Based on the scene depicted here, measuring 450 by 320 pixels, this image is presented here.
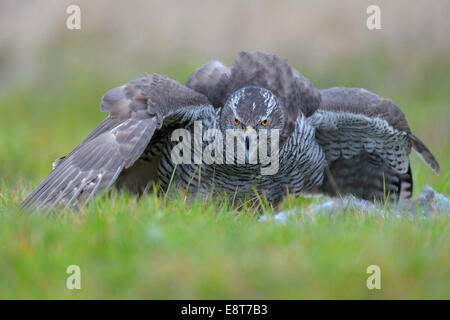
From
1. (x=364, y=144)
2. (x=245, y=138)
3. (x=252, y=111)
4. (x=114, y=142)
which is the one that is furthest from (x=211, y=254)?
(x=364, y=144)

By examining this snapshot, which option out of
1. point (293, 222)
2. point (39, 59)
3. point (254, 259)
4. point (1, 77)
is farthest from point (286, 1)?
point (254, 259)

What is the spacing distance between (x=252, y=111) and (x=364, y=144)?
156cm

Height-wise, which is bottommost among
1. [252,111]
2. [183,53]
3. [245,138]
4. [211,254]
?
[211,254]

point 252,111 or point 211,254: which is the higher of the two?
point 252,111

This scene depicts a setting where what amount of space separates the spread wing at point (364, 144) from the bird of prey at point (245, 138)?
0.03 feet

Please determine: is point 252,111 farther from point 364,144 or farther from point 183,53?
point 183,53

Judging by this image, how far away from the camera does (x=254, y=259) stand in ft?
12.6

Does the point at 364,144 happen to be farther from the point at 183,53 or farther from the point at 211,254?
the point at 183,53

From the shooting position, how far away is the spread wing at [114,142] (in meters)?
5.04

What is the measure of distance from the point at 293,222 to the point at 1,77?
964 cm

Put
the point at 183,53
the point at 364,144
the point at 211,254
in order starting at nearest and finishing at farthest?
the point at 211,254, the point at 364,144, the point at 183,53

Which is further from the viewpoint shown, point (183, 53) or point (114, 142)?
point (183, 53)

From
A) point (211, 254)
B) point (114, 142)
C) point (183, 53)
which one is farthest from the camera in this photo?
point (183, 53)

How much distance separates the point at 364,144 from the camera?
6.58 metres
